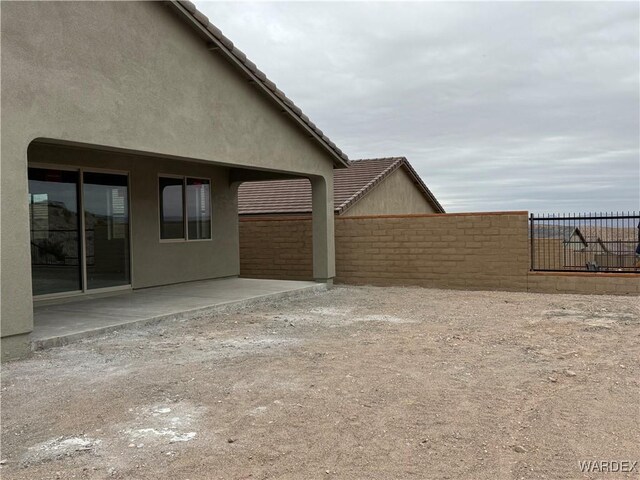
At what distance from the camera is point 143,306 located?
32.6 feet

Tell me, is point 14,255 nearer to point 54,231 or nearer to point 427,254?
point 54,231

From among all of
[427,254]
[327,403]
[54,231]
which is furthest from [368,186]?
[327,403]

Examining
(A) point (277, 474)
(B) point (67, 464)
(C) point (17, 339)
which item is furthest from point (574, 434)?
(C) point (17, 339)

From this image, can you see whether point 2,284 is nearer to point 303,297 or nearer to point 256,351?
point 256,351

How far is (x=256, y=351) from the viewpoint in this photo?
724cm

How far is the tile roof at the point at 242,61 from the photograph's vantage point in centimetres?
930

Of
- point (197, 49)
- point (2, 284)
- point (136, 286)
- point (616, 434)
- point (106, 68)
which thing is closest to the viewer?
point (616, 434)

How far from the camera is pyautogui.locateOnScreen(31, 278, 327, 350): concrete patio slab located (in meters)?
7.86

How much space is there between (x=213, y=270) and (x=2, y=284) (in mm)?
8094

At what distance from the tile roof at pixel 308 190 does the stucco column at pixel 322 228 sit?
3.58 meters

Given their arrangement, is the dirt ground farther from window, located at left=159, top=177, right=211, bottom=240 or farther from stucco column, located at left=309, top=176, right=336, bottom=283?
stucco column, located at left=309, top=176, right=336, bottom=283

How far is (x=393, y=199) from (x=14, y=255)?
18246 millimetres

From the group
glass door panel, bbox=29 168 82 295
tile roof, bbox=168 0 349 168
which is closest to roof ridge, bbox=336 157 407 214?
tile roof, bbox=168 0 349 168

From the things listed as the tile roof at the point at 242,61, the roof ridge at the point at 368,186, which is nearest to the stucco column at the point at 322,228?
the tile roof at the point at 242,61
